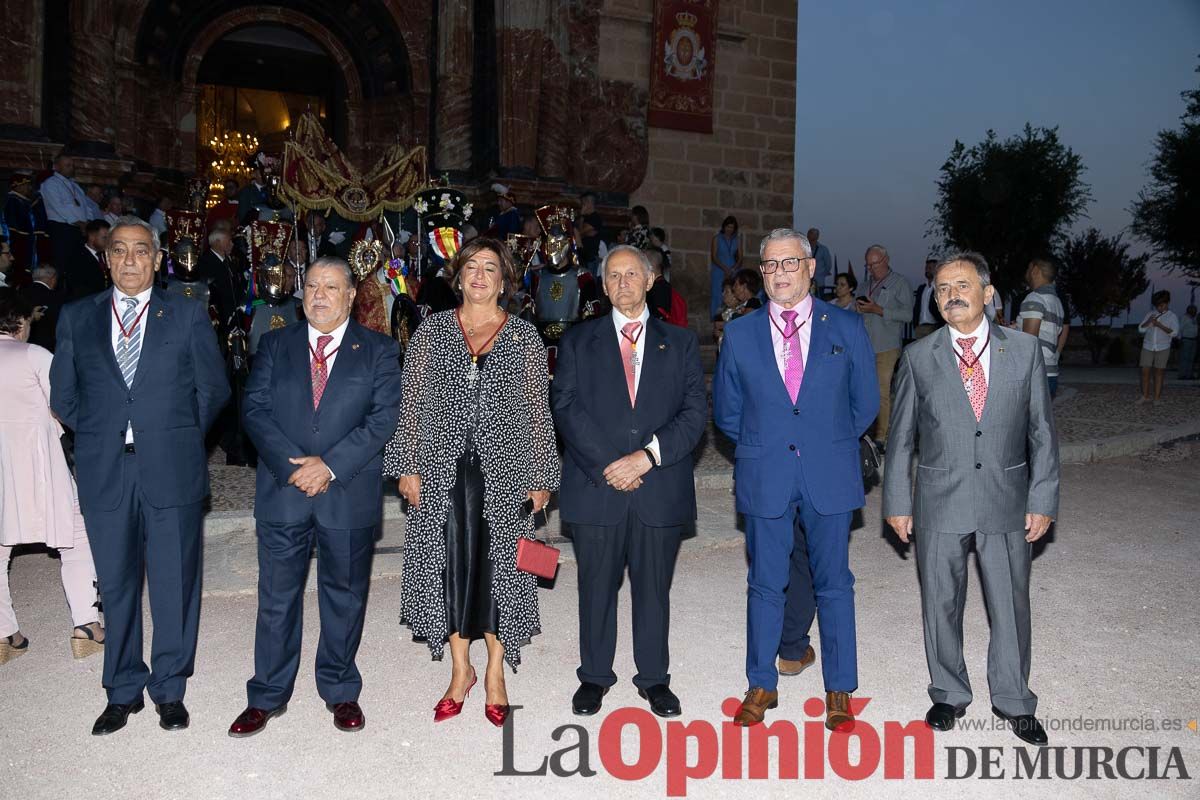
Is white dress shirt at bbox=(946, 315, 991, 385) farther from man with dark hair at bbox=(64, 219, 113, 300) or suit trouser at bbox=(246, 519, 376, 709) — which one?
man with dark hair at bbox=(64, 219, 113, 300)

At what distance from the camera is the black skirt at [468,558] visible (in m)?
3.75

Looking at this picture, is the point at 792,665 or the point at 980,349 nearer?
the point at 980,349

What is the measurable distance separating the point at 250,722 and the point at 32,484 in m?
1.79

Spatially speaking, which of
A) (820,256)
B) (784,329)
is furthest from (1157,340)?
(784,329)

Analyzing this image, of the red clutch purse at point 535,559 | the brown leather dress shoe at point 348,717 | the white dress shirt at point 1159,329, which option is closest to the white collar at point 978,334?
the red clutch purse at point 535,559

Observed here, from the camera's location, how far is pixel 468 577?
3766mm

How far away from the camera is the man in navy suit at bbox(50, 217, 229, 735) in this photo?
12.1 ft

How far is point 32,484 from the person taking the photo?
14.5 feet

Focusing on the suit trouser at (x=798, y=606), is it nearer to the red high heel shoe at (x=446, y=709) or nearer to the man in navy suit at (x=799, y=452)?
the man in navy suit at (x=799, y=452)

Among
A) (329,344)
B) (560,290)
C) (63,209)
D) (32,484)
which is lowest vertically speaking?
(32,484)

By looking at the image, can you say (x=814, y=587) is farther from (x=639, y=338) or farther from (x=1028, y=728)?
(x=639, y=338)

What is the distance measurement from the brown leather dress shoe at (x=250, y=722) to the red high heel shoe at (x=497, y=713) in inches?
34.8

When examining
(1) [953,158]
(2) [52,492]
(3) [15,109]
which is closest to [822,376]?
(2) [52,492]

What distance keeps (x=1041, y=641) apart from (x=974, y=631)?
323 mm
